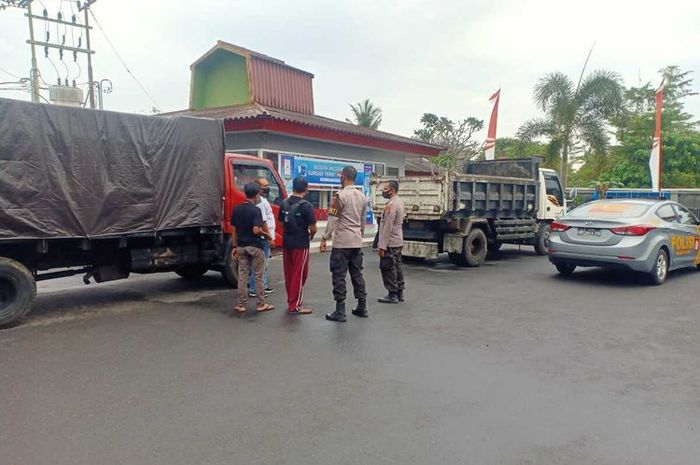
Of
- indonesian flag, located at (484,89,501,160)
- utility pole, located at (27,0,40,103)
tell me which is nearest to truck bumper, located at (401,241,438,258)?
indonesian flag, located at (484,89,501,160)

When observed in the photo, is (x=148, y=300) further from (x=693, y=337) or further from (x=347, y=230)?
Answer: (x=693, y=337)

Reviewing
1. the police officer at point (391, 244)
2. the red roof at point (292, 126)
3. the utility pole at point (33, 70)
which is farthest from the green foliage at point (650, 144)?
the utility pole at point (33, 70)

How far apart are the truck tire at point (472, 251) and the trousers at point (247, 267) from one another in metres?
5.47

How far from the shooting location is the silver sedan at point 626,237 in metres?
8.59

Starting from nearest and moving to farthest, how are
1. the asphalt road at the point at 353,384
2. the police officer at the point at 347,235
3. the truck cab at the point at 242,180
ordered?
the asphalt road at the point at 353,384, the police officer at the point at 347,235, the truck cab at the point at 242,180

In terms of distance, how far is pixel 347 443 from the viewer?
10.7ft

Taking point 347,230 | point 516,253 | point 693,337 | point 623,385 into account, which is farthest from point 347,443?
point 516,253

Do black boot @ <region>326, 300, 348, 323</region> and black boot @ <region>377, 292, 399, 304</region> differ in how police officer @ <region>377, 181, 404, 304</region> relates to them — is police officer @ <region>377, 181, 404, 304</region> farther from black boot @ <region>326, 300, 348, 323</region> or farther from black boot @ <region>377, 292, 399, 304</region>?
black boot @ <region>326, 300, 348, 323</region>

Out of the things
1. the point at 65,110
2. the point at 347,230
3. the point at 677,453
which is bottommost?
the point at 677,453

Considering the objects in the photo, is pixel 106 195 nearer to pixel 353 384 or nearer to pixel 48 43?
pixel 353 384

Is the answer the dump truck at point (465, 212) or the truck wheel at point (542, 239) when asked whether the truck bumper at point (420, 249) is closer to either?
the dump truck at point (465, 212)

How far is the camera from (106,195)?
21.5 ft

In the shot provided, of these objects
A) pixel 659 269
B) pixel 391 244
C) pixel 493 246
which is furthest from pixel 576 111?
pixel 391 244

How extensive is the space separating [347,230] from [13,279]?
12.9 feet
